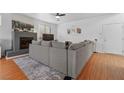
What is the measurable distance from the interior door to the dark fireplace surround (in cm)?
449

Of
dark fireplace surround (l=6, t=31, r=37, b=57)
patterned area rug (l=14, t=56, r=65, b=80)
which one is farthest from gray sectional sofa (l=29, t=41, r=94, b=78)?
dark fireplace surround (l=6, t=31, r=37, b=57)

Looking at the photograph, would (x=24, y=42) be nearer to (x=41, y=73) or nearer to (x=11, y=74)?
(x=11, y=74)

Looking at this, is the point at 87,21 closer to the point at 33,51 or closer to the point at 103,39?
the point at 103,39

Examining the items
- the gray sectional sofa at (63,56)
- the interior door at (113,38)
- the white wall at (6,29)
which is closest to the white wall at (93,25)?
the interior door at (113,38)

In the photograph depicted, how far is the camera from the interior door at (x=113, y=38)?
5039mm

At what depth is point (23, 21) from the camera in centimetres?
529

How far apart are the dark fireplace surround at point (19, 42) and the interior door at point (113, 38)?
4492mm

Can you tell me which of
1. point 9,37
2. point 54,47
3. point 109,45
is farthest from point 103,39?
point 9,37

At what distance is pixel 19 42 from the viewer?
15.9 ft

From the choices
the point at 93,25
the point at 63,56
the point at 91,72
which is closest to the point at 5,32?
the point at 63,56

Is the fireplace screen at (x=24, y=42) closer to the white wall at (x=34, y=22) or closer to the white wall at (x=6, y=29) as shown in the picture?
the white wall at (x=6, y=29)

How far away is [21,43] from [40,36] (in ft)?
6.28

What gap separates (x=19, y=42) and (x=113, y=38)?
518cm
